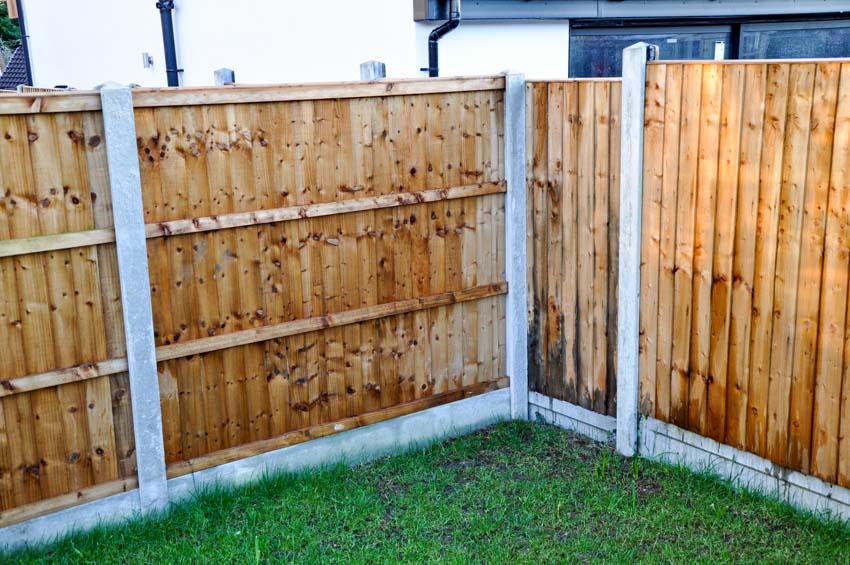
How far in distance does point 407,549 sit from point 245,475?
1121mm

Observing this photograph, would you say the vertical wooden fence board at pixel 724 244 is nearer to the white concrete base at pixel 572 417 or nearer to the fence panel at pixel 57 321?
the white concrete base at pixel 572 417

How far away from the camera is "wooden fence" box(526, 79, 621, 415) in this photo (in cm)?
513

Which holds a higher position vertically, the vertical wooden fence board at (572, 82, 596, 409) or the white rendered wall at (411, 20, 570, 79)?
the white rendered wall at (411, 20, 570, 79)

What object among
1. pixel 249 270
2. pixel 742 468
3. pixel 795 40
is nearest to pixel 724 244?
pixel 742 468

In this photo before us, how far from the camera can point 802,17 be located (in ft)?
26.5

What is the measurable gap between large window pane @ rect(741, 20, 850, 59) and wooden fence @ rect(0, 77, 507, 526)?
3.68m

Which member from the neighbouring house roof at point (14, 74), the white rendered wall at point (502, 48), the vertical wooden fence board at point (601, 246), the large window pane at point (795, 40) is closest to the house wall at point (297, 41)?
the white rendered wall at point (502, 48)

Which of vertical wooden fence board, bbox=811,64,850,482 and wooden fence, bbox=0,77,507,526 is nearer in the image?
vertical wooden fence board, bbox=811,64,850,482

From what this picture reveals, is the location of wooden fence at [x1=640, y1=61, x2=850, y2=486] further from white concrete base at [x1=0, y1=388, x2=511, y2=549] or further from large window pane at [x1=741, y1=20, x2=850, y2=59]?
large window pane at [x1=741, y1=20, x2=850, y2=59]

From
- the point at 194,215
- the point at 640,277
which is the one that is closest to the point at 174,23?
the point at 194,215

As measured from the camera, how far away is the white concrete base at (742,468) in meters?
4.28

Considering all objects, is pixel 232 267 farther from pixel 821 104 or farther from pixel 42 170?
pixel 821 104

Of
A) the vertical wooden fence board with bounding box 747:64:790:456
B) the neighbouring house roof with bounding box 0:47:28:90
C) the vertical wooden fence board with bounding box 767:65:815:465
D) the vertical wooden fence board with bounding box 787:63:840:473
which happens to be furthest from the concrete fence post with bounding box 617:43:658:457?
the neighbouring house roof with bounding box 0:47:28:90

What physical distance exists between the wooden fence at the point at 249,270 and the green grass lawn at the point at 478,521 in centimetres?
29
